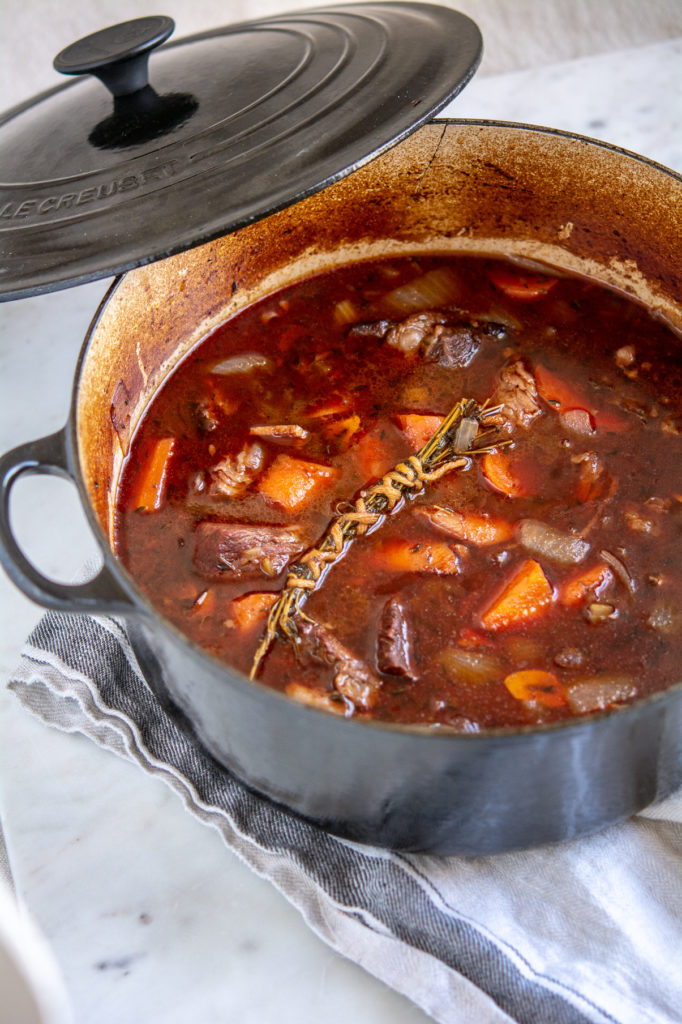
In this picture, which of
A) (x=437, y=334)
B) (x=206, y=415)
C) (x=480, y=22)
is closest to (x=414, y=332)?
(x=437, y=334)

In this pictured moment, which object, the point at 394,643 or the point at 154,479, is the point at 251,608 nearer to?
the point at 394,643

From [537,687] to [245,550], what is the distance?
644 millimetres

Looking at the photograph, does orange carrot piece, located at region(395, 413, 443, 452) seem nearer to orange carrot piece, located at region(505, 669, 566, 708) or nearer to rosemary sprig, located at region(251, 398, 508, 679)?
rosemary sprig, located at region(251, 398, 508, 679)

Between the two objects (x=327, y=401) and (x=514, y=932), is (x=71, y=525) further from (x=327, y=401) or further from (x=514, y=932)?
(x=514, y=932)

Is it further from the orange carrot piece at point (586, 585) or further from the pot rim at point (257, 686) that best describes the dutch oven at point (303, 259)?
the orange carrot piece at point (586, 585)

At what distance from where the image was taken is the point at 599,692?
1785 millimetres

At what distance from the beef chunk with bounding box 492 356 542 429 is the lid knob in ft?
3.41

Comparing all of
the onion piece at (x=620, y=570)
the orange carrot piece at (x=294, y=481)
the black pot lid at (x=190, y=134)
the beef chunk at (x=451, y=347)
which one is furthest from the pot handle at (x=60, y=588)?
the beef chunk at (x=451, y=347)

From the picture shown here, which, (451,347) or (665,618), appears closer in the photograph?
(665,618)

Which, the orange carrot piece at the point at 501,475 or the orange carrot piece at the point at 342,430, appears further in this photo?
the orange carrot piece at the point at 342,430

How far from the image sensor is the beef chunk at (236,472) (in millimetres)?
2174

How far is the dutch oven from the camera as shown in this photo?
4.88 ft

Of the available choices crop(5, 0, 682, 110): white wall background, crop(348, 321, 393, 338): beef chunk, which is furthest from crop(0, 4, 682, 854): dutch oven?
crop(5, 0, 682, 110): white wall background

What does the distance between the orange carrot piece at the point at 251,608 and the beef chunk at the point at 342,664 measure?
0.27 ft
